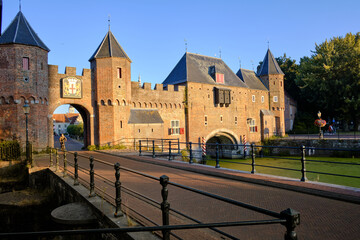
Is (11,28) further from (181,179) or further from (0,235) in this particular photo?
(0,235)

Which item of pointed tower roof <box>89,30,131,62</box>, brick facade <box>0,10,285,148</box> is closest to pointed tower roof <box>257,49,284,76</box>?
brick facade <box>0,10,285,148</box>

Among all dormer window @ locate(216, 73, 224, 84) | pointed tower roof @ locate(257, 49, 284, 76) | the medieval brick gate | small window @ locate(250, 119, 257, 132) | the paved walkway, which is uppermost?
pointed tower roof @ locate(257, 49, 284, 76)

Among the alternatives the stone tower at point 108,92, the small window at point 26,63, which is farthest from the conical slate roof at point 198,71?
the small window at point 26,63

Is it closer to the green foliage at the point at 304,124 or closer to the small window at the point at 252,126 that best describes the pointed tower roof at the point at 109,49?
the small window at the point at 252,126

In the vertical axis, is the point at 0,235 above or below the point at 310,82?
below

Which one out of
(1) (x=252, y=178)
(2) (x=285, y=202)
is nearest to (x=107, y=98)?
(1) (x=252, y=178)

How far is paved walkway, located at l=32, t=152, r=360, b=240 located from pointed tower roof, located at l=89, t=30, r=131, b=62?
15.9m

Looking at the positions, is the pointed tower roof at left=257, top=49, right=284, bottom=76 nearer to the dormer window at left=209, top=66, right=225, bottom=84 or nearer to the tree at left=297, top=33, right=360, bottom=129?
the tree at left=297, top=33, right=360, bottom=129

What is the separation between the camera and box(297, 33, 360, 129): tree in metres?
31.8

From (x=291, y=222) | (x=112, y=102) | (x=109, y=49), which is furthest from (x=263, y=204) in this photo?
(x=109, y=49)

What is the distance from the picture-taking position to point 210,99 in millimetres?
29375

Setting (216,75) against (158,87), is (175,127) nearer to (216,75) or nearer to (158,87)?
(158,87)

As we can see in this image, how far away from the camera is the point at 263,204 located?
5109 mm

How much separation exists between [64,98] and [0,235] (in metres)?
20.1
